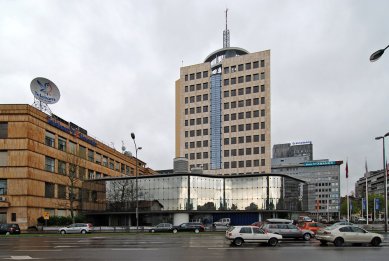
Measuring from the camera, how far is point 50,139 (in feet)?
226

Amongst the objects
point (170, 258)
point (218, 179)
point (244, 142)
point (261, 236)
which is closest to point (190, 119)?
point (244, 142)

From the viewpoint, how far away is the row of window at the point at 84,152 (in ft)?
228

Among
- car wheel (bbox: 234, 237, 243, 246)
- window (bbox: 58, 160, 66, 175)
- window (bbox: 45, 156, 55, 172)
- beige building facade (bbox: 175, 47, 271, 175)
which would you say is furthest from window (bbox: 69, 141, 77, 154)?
car wheel (bbox: 234, 237, 243, 246)

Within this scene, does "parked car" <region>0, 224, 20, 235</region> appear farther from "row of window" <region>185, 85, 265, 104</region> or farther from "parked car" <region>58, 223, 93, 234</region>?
"row of window" <region>185, 85, 265, 104</region>

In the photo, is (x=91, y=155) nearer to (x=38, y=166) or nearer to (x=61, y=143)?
(x=61, y=143)

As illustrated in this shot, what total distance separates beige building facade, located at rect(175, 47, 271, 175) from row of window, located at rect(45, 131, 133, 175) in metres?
24.7

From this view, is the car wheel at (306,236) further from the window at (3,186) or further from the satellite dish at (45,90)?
the satellite dish at (45,90)

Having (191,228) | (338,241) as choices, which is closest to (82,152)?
(191,228)

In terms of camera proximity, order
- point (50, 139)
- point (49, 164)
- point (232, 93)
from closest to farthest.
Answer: point (49, 164) < point (50, 139) < point (232, 93)

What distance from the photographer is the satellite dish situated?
6619 cm

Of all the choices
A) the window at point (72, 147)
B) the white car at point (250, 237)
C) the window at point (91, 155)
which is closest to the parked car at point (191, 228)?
the white car at point (250, 237)

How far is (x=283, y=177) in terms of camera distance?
7675 cm

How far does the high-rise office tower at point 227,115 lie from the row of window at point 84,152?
2495 centimetres

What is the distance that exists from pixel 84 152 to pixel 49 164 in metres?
13.8
